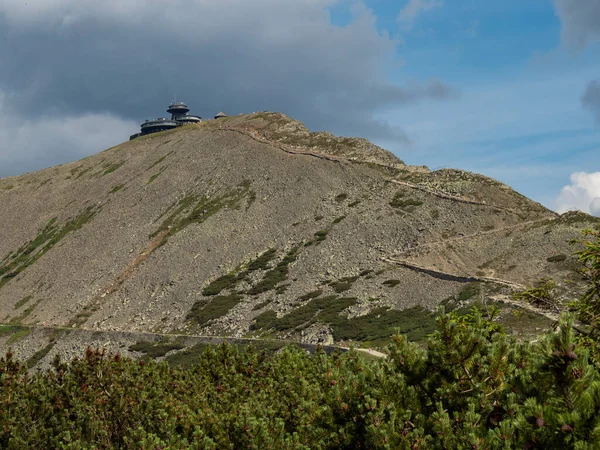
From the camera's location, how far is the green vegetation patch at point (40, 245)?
124650mm

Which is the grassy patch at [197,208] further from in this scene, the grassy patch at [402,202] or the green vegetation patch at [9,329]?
the grassy patch at [402,202]

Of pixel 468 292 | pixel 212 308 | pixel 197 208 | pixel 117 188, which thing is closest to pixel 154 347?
pixel 212 308

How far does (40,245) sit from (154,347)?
65.3 meters

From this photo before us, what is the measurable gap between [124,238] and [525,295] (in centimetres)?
10676

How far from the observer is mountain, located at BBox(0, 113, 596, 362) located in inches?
2972

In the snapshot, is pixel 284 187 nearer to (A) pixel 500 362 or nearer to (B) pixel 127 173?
(B) pixel 127 173

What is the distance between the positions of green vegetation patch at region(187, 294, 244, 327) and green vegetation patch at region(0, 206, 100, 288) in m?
50.9

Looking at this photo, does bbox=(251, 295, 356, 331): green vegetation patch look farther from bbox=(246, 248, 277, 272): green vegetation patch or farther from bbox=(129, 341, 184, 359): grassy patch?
bbox=(246, 248, 277, 272): green vegetation patch

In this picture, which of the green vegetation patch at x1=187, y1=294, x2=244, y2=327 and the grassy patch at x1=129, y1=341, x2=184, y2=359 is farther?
the green vegetation patch at x1=187, y1=294, x2=244, y2=327

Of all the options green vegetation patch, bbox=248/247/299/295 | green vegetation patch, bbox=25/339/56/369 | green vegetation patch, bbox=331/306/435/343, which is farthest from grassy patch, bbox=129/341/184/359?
green vegetation patch, bbox=331/306/435/343

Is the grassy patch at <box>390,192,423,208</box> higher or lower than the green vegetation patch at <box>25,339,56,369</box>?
higher

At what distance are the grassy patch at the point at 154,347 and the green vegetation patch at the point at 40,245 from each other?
52.9 m

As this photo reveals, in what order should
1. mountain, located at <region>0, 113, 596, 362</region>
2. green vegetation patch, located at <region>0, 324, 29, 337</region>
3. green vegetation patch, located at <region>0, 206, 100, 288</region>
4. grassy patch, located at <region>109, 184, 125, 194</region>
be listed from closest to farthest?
mountain, located at <region>0, 113, 596, 362</region>, green vegetation patch, located at <region>0, 324, 29, 337</region>, green vegetation patch, located at <region>0, 206, 100, 288</region>, grassy patch, located at <region>109, 184, 125, 194</region>

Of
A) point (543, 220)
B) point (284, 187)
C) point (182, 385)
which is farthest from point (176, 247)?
point (182, 385)
